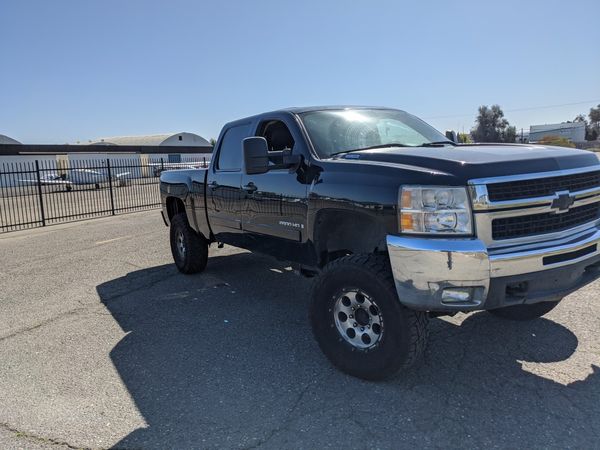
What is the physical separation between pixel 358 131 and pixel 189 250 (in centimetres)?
324

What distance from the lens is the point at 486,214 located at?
9.61ft

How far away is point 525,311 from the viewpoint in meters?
4.41

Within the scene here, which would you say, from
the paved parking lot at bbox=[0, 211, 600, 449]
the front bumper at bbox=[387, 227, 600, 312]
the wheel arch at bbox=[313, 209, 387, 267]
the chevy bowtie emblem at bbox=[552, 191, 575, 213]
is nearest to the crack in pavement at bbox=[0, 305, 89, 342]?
the paved parking lot at bbox=[0, 211, 600, 449]

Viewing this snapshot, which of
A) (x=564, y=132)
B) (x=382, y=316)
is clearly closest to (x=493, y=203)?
(x=382, y=316)

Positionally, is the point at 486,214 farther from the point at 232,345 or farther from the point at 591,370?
the point at 232,345

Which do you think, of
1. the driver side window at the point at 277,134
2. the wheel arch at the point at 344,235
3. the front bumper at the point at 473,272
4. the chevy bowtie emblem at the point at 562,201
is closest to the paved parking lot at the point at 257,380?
the front bumper at the point at 473,272

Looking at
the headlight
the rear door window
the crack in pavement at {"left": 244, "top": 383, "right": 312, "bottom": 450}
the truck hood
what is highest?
the rear door window

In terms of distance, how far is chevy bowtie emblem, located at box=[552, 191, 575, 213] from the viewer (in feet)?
10.3

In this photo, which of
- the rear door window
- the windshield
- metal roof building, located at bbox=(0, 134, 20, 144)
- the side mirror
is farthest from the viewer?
→ metal roof building, located at bbox=(0, 134, 20, 144)

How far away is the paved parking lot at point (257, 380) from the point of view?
2871 millimetres

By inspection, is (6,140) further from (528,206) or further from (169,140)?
(528,206)

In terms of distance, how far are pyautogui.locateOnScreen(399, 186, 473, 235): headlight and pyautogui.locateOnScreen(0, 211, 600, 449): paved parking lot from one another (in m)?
1.17

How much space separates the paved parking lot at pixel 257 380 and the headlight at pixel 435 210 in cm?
117

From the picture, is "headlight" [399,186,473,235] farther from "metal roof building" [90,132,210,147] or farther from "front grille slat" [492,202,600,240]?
"metal roof building" [90,132,210,147]
